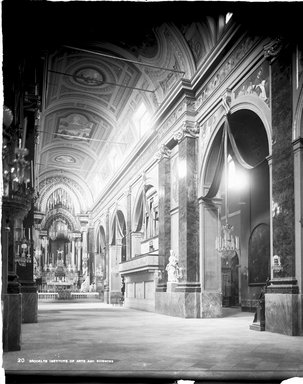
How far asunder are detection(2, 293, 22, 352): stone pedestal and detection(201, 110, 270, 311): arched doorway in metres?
4.61

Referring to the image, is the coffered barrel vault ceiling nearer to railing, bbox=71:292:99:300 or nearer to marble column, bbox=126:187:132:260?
marble column, bbox=126:187:132:260

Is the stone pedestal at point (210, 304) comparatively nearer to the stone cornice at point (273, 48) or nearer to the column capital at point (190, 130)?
the column capital at point (190, 130)

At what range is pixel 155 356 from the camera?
19.9 feet

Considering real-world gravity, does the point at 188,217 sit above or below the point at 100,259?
above

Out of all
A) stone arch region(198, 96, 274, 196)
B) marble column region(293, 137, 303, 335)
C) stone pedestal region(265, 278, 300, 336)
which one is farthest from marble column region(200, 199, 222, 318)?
marble column region(293, 137, 303, 335)

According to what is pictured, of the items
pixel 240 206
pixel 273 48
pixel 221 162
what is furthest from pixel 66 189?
pixel 273 48

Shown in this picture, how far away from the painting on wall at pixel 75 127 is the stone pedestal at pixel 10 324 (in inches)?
225

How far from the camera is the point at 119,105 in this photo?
1106 cm

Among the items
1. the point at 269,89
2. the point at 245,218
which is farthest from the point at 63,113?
the point at 245,218

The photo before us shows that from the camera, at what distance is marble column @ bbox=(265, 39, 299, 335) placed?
7992mm

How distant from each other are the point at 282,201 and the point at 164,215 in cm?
616

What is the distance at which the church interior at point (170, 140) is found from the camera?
673 centimetres

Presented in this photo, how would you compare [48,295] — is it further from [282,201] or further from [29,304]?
[282,201]

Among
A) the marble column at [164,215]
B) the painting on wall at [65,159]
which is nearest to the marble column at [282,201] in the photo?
the marble column at [164,215]
